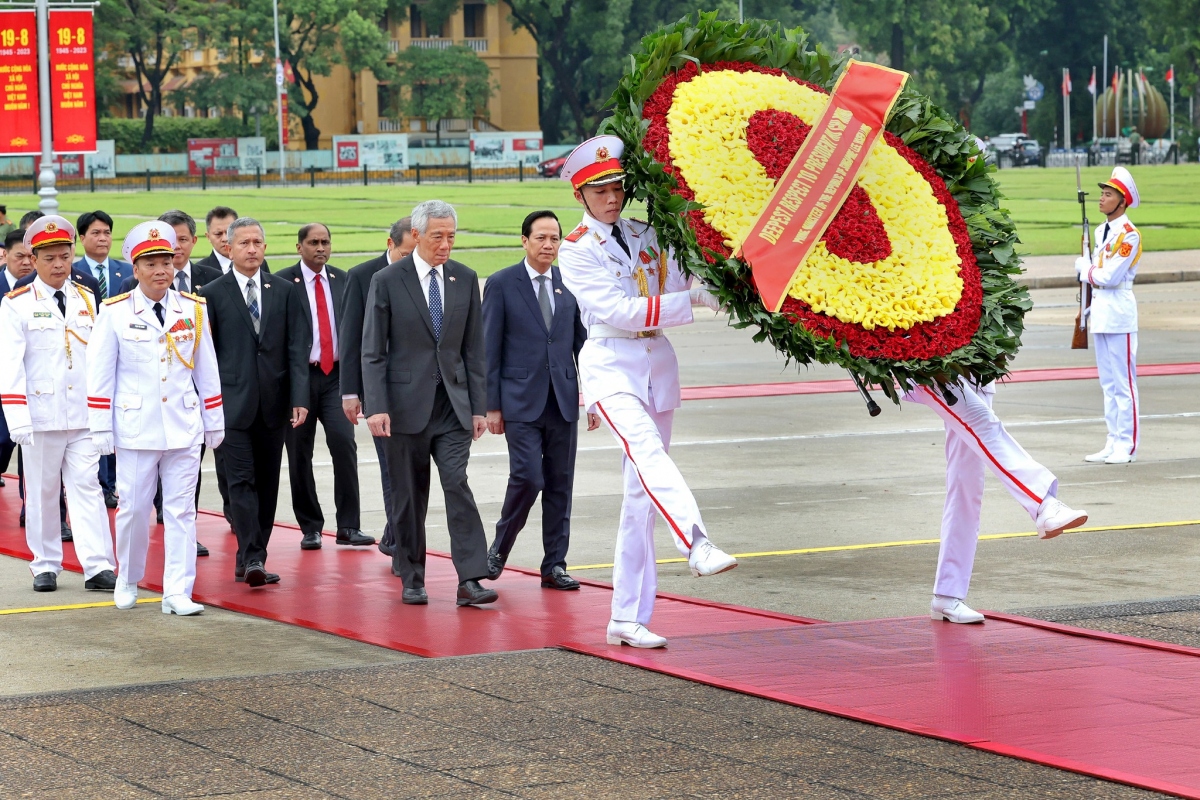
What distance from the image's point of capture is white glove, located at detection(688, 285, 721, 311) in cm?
657

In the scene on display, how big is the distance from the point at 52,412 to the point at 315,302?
1781 mm

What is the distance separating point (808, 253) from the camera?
21.5ft

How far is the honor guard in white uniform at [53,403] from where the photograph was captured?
8.90m

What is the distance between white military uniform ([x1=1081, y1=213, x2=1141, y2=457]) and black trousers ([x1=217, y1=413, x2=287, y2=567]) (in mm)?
6536

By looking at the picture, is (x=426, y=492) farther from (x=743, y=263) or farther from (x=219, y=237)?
(x=219, y=237)

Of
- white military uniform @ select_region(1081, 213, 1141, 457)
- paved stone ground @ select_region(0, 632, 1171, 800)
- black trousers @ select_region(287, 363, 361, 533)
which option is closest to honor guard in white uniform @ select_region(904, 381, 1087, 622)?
paved stone ground @ select_region(0, 632, 1171, 800)

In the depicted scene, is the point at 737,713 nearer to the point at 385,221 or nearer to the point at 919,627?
the point at 919,627

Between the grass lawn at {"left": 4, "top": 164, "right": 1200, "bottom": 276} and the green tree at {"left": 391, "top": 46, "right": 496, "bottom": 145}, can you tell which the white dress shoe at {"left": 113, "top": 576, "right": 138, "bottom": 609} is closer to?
the grass lawn at {"left": 4, "top": 164, "right": 1200, "bottom": 276}

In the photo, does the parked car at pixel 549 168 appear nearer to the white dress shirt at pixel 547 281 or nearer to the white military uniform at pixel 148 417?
the white dress shirt at pixel 547 281

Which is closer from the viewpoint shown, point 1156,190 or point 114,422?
point 114,422

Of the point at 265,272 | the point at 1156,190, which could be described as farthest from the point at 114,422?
the point at 1156,190

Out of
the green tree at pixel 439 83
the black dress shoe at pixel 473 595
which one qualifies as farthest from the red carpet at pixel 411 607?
the green tree at pixel 439 83

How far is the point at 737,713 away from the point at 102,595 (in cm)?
415

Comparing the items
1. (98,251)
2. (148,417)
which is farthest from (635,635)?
(98,251)
